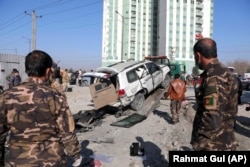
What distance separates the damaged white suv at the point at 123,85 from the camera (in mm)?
10828

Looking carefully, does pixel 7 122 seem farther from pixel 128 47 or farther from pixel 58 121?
pixel 128 47

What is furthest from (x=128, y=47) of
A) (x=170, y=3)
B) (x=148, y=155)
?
(x=148, y=155)

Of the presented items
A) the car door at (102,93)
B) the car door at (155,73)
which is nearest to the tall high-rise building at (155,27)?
the car door at (155,73)

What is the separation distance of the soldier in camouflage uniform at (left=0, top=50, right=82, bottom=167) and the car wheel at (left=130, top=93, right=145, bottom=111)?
9.03m

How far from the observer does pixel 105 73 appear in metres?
11.5

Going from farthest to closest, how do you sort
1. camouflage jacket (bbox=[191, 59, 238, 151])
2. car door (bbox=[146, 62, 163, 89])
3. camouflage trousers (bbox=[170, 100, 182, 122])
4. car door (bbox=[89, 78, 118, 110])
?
car door (bbox=[146, 62, 163, 89]), car door (bbox=[89, 78, 118, 110]), camouflage trousers (bbox=[170, 100, 182, 122]), camouflage jacket (bbox=[191, 59, 238, 151])

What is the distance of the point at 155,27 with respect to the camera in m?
85.5

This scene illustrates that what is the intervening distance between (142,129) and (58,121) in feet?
22.4

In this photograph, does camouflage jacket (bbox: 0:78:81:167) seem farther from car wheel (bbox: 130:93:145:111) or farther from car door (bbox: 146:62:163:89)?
car door (bbox: 146:62:163:89)

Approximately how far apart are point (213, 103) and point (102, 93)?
829 centimetres

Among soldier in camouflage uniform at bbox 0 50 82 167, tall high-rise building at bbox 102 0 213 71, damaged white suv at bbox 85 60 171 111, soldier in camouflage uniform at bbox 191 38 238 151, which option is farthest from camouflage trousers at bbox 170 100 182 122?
tall high-rise building at bbox 102 0 213 71

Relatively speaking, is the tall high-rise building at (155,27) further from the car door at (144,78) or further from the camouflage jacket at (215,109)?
the camouflage jacket at (215,109)

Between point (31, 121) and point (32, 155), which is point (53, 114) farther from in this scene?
point (32, 155)

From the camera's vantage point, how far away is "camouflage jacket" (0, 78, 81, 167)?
272 cm
